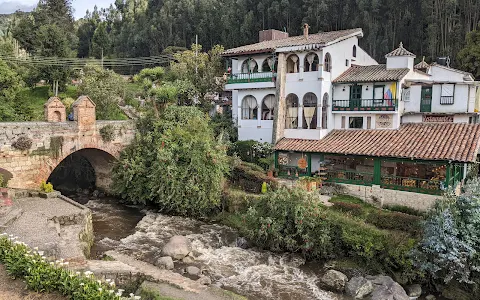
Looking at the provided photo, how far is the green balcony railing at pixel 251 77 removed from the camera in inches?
1160

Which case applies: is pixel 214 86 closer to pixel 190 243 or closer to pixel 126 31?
pixel 190 243

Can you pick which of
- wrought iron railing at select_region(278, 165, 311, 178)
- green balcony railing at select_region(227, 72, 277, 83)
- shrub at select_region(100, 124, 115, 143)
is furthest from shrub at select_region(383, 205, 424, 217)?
shrub at select_region(100, 124, 115, 143)

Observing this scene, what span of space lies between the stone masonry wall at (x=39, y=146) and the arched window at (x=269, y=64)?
13.0m

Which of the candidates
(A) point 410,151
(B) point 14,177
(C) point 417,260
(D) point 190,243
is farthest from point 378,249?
(B) point 14,177

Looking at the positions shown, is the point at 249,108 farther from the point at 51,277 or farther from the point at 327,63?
the point at 51,277

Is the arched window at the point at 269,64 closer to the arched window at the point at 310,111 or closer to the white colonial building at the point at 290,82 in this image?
the white colonial building at the point at 290,82

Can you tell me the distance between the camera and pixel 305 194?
18875 millimetres

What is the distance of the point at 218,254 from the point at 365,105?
50.3 ft

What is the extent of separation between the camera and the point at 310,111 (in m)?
28.5

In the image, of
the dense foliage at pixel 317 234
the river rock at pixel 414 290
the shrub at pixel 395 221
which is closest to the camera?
the river rock at pixel 414 290

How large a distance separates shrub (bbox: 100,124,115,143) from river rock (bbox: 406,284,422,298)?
20091 millimetres

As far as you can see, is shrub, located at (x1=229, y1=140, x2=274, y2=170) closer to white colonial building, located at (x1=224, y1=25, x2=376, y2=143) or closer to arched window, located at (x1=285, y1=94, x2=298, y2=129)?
white colonial building, located at (x1=224, y1=25, x2=376, y2=143)

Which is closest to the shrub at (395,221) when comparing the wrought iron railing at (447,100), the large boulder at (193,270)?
the large boulder at (193,270)

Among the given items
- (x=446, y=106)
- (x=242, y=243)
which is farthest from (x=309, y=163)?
(x=446, y=106)
